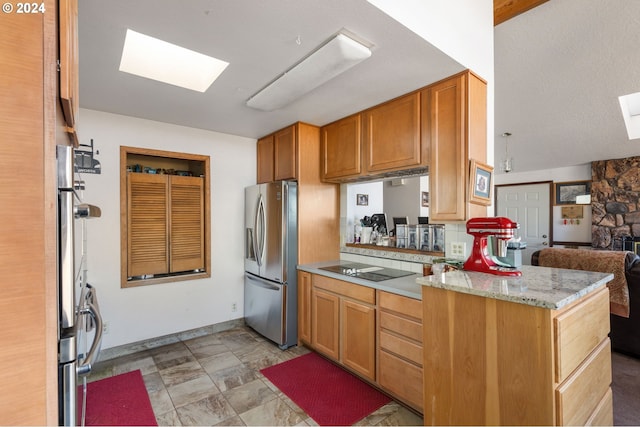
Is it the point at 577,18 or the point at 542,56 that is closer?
the point at 577,18

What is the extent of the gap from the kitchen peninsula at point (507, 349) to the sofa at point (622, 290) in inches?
60.7

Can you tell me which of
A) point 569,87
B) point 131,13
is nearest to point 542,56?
point 569,87

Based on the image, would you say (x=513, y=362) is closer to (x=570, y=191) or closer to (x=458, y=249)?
(x=458, y=249)

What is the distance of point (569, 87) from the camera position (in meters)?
3.53

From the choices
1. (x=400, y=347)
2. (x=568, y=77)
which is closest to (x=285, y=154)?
(x=400, y=347)

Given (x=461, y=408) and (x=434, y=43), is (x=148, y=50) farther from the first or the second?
→ (x=461, y=408)

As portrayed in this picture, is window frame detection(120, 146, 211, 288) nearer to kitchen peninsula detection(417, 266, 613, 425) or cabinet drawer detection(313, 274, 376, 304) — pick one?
cabinet drawer detection(313, 274, 376, 304)

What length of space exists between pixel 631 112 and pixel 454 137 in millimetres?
4194

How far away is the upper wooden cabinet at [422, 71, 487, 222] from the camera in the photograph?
2023 mm

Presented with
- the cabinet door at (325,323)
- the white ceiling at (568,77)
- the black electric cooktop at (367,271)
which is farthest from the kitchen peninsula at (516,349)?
the white ceiling at (568,77)

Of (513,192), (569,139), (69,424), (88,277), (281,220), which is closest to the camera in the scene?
(69,424)

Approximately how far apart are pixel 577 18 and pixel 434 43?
6.19 feet

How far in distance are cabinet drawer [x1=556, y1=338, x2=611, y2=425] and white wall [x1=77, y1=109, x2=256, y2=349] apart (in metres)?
3.19

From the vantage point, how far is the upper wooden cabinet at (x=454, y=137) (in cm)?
202
